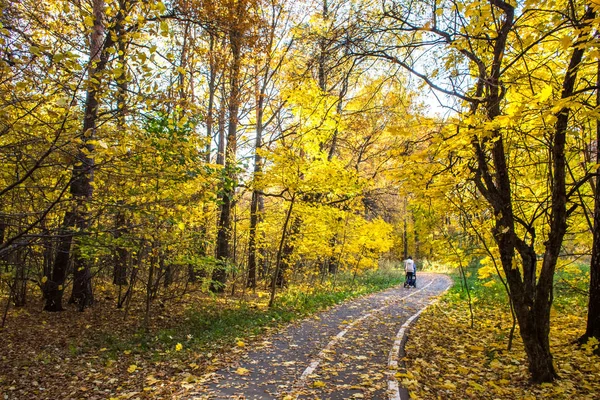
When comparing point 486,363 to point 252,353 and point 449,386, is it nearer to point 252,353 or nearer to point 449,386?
point 449,386

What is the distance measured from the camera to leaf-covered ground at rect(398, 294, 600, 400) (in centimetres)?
502

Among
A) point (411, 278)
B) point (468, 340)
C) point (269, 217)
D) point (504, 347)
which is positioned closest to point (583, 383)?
point (504, 347)

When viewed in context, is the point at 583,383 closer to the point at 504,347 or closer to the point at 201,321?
the point at 504,347

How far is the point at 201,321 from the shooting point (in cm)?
877

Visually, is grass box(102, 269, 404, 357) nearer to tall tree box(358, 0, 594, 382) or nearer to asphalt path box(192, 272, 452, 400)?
asphalt path box(192, 272, 452, 400)

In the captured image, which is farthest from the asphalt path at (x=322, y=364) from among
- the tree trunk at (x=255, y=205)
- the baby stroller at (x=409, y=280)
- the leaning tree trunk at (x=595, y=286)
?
the baby stroller at (x=409, y=280)

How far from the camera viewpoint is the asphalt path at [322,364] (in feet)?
15.9

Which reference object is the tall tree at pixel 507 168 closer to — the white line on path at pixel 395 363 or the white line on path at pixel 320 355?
the white line on path at pixel 395 363

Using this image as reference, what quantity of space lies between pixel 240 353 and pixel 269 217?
261 inches

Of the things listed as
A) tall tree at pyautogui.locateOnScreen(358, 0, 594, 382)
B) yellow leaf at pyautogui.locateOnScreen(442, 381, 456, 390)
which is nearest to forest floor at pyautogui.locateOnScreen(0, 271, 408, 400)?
yellow leaf at pyautogui.locateOnScreen(442, 381, 456, 390)

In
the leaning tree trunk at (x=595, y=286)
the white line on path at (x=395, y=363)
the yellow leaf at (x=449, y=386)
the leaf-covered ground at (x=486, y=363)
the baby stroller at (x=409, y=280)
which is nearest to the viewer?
the white line on path at (x=395, y=363)

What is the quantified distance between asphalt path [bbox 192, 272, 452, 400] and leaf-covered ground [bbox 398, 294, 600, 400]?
0.38 meters

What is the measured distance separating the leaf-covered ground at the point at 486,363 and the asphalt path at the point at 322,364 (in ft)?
1.25

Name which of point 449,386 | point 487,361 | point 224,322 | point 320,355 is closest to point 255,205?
point 224,322
